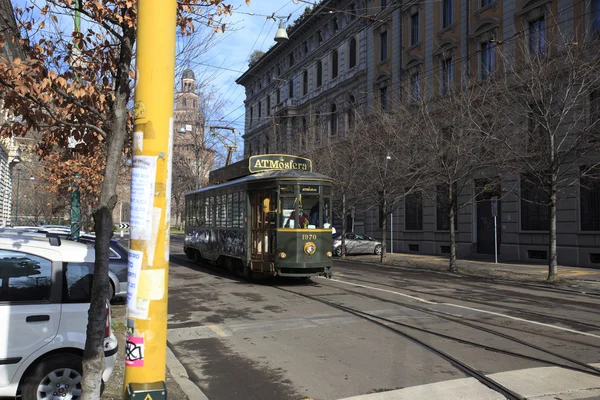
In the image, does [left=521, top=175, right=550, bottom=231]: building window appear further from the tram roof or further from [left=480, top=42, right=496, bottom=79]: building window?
the tram roof

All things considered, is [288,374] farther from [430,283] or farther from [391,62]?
[391,62]

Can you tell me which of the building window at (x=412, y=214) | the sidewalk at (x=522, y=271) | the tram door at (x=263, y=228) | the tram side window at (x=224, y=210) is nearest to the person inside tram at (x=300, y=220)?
the tram door at (x=263, y=228)

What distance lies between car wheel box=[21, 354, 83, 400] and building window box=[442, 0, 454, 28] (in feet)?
98.0

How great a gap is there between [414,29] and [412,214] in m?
12.5

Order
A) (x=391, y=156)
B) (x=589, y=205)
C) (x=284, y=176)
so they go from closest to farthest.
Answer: (x=284, y=176) → (x=589, y=205) → (x=391, y=156)

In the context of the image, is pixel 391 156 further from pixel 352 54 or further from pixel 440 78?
pixel 352 54

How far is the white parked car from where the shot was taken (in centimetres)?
462

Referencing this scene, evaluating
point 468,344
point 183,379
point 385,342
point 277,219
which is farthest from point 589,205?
point 183,379

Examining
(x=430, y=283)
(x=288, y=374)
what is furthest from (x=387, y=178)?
(x=288, y=374)

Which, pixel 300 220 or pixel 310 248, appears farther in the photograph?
pixel 300 220

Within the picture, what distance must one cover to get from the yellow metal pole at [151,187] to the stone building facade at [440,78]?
17.5m

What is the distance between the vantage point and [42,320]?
4.73 metres

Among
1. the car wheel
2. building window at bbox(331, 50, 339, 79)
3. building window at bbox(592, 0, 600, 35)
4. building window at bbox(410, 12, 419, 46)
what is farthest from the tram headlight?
building window at bbox(331, 50, 339, 79)

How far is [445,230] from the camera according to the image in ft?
96.6
